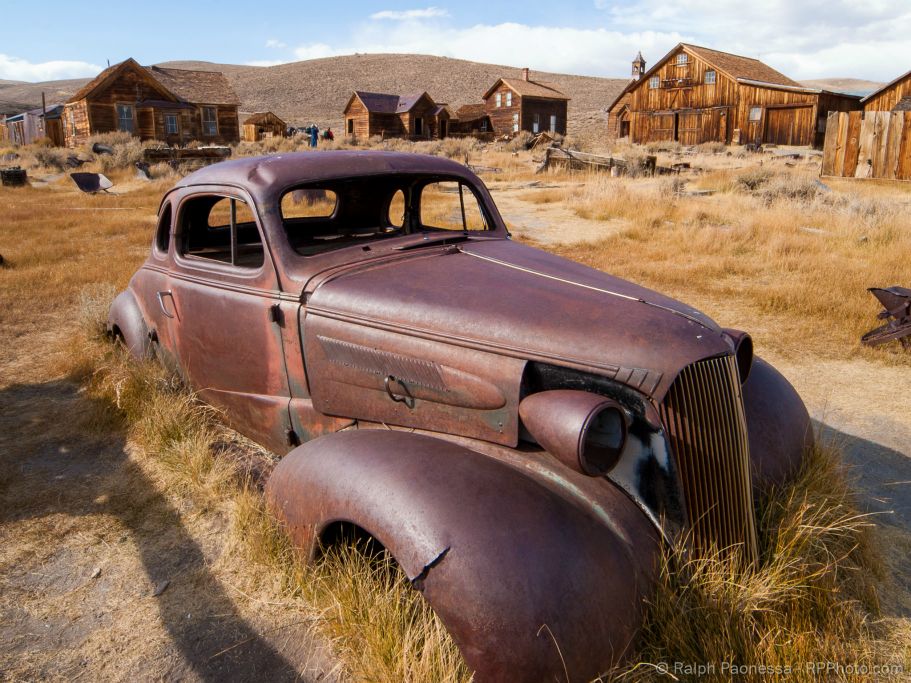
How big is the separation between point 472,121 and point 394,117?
6.75 metres

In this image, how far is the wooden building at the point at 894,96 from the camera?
81.3ft

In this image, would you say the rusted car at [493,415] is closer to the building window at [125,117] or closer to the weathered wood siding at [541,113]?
the building window at [125,117]

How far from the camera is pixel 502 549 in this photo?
193 centimetres

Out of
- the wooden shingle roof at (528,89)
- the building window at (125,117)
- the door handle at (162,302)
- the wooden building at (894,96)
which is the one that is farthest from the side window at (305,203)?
the wooden shingle roof at (528,89)

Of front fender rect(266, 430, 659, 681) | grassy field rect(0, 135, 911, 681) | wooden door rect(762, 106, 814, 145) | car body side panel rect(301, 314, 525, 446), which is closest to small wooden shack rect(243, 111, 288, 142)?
wooden door rect(762, 106, 814, 145)

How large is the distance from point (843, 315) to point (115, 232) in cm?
1182

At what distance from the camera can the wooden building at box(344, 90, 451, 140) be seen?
46094 millimetres

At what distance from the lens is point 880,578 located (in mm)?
2742

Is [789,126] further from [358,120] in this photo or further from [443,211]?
[443,211]

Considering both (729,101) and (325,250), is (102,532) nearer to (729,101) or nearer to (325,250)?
(325,250)

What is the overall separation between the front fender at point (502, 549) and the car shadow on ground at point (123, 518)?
0.51m

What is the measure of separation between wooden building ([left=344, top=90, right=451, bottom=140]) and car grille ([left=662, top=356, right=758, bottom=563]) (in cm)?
4617

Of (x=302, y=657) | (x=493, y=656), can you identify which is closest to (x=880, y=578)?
(x=493, y=656)

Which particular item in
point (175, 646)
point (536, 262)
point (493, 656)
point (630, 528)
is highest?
point (536, 262)
